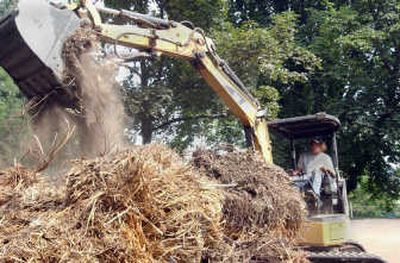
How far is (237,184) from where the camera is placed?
5523mm

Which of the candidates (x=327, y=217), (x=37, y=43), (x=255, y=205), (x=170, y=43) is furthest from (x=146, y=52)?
(x=327, y=217)

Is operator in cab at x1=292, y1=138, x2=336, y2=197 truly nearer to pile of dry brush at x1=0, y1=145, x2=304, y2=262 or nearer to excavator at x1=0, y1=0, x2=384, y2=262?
excavator at x1=0, y1=0, x2=384, y2=262

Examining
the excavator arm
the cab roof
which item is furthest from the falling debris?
the cab roof

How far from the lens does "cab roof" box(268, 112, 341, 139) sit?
856 centimetres

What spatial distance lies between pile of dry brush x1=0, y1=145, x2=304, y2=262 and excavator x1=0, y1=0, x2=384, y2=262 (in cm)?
125

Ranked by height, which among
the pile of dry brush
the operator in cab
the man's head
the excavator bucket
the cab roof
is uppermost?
the excavator bucket

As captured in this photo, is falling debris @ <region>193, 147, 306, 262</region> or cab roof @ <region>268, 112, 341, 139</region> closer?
falling debris @ <region>193, 147, 306, 262</region>

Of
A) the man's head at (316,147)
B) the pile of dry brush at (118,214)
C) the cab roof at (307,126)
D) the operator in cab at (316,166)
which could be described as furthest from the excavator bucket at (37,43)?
the man's head at (316,147)

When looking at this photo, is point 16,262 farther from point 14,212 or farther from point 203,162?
point 203,162

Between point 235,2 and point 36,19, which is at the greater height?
point 235,2

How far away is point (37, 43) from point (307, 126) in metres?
4.40

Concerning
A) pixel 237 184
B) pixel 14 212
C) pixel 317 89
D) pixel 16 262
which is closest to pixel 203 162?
pixel 237 184

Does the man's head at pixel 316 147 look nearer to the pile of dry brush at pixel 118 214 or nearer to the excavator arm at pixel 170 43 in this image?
the excavator arm at pixel 170 43

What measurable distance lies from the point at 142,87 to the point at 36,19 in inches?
262
